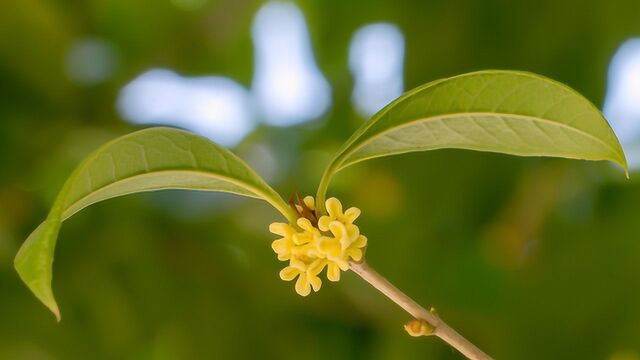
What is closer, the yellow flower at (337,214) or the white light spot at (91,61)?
the yellow flower at (337,214)

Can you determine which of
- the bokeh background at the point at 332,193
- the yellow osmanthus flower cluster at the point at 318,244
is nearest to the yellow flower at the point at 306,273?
the yellow osmanthus flower cluster at the point at 318,244

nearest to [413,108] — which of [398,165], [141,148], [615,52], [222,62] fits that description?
[141,148]

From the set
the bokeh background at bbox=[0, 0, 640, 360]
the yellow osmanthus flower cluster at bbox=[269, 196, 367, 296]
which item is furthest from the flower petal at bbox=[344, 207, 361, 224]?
the bokeh background at bbox=[0, 0, 640, 360]

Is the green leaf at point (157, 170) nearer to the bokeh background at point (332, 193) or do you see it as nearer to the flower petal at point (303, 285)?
the flower petal at point (303, 285)

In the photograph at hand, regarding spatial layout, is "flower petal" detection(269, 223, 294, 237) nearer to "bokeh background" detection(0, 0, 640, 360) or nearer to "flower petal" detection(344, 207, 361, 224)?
"flower petal" detection(344, 207, 361, 224)

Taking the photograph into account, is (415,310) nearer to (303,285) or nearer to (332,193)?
(303,285)

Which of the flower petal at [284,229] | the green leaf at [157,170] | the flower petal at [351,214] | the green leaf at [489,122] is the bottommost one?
the flower petal at [284,229]

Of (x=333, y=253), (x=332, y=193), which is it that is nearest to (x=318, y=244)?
(x=333, y=253)
